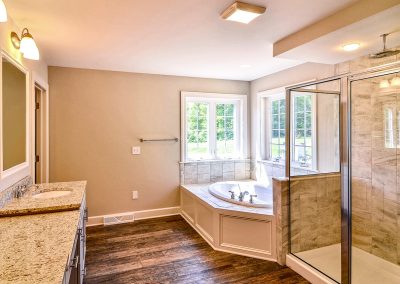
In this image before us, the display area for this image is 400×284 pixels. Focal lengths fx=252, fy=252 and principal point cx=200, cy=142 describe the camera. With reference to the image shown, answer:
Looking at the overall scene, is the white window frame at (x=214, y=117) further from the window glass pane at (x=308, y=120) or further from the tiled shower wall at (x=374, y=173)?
the tiled shower wall at (x=374, y=173)

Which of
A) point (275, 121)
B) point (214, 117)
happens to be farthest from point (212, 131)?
point (275, 121)

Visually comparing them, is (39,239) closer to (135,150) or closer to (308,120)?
(135,150)

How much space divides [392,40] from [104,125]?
360cm

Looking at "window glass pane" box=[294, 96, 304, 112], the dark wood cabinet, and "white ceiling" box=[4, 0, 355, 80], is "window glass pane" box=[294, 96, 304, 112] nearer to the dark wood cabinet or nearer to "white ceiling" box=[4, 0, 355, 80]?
"white ceiling" box=[4, 0, 355, 80]

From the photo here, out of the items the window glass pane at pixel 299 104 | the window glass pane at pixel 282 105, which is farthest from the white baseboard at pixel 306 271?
the window glass pane at pixel 282 105

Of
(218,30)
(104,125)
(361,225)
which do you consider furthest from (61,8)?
(361,225)

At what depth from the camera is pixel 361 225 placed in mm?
2805

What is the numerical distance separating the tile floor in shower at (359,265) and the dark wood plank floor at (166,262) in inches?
10.5

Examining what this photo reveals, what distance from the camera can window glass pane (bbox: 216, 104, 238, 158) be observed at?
459cm

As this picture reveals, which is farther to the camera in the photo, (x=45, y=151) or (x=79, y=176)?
(x=79, y=176)

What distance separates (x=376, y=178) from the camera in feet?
8.95

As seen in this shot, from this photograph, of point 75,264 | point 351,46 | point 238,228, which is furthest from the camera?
point 238,228

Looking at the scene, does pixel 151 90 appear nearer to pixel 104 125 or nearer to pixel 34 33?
pixel 104 125

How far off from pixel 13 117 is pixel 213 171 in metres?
3.04
